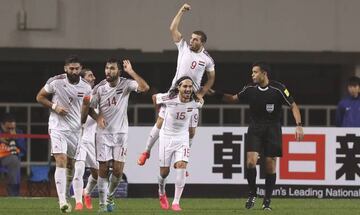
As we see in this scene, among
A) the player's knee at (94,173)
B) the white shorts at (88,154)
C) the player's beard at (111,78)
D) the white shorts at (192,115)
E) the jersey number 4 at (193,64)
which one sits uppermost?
the jersey number 4 at (193,64)

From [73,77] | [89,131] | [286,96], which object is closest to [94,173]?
[89,131]

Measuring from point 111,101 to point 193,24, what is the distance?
1091 cm

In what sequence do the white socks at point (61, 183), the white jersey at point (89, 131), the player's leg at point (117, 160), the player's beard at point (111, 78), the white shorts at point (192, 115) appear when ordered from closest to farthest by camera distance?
the white socks at point (61, 183) → the player's beard at point (111, 78) → the player's leg at point (117, 160) → the white shorts at point (192, 115) → the white jersey at point (89, 131)

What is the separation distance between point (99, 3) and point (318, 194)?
769 centimetres

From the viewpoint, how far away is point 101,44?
31.7 metres

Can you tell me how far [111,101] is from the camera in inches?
824

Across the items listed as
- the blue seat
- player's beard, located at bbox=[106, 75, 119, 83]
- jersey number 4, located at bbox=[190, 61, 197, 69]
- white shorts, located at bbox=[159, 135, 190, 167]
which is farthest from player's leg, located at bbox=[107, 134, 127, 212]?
the blue seat

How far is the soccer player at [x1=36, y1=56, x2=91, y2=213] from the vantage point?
20.3 metres

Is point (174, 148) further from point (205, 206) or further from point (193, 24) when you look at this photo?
point (193, 24)

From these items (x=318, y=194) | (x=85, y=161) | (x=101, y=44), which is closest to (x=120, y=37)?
(x=101, y=44)

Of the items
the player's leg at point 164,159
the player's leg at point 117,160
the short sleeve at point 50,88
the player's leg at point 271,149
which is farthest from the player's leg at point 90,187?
the player's leg at point 271,149

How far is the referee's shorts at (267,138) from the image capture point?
71.2 ft

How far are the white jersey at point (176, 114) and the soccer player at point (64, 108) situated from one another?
1.43 meters

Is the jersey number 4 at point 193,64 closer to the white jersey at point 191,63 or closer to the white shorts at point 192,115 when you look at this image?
the white jersey at point 191,63
